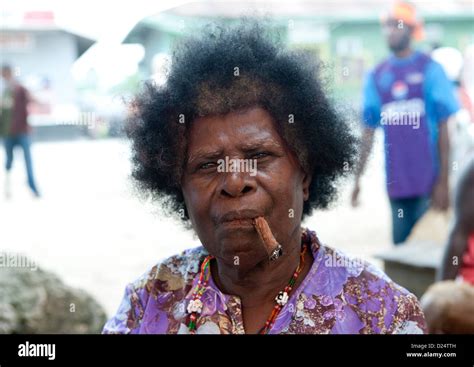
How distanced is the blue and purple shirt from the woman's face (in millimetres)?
2235

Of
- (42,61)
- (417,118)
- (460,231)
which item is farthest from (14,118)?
(460,231)

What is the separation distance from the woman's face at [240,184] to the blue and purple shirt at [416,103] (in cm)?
223

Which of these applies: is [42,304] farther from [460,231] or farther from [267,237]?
[267,237]

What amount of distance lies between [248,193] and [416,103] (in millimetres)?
2710

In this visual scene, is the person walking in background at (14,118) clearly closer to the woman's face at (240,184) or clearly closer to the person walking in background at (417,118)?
the person walking in background at (417,118)

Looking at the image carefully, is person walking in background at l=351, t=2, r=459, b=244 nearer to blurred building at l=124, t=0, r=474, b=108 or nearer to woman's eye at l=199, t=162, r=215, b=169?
blurred building at l=124, t=0, r=474, b=108

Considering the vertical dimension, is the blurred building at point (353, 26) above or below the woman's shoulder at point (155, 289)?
above

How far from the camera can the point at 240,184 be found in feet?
5.84

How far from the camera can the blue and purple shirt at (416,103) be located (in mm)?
4152

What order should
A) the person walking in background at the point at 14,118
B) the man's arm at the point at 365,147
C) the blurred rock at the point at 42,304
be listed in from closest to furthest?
the man's arm at the point at 365,147 → the blurred rock at the point at 42,304 → the person walking in background at the point at 14,118

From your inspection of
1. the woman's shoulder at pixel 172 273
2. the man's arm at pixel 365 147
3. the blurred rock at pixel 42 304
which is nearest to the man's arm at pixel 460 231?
the man's arm at pixel 365 147
